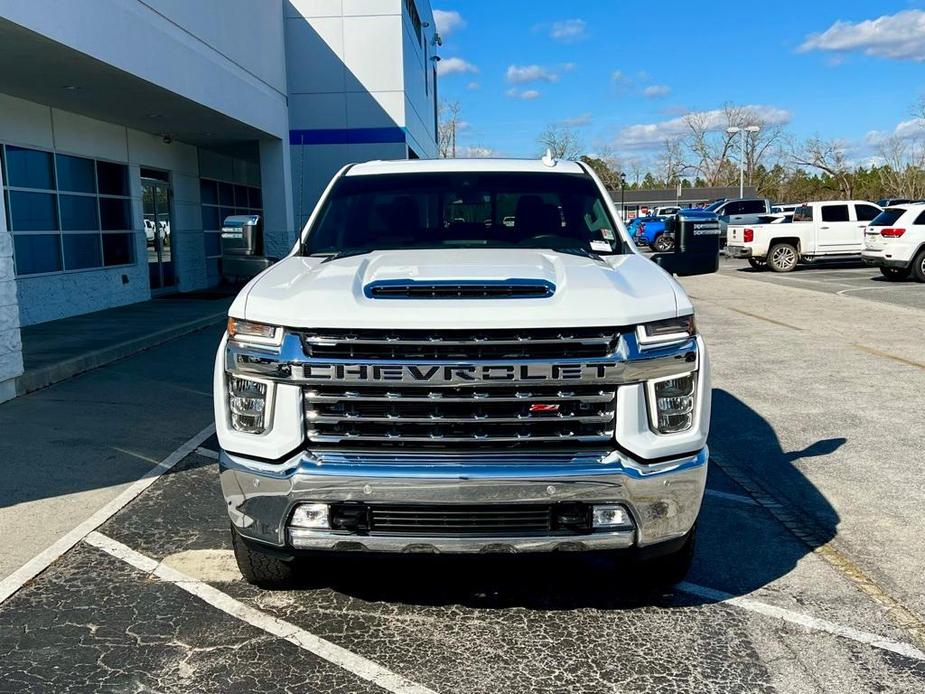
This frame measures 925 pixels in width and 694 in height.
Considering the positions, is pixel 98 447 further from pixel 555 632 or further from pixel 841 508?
pixel 841 508

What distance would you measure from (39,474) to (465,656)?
3.94 meters

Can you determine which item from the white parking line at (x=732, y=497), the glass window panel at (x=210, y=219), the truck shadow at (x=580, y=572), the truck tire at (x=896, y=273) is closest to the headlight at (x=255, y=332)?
the truck shadow at (x=580, y=572)

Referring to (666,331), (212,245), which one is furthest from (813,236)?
(666,331)

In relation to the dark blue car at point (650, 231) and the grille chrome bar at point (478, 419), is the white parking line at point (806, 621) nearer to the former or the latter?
the grille chrome bar at point (478, 419)

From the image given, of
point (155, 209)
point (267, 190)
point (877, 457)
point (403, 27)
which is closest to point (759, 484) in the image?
point (877, 457)

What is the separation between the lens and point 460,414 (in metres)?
3.36

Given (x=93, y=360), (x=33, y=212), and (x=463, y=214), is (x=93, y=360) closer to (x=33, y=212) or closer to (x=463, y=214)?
(x=33, y=212)

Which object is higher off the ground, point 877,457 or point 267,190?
point 267,190

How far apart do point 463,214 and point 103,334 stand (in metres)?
9.03

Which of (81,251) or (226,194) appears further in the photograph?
(226,194)

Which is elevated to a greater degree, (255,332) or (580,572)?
(255,332)

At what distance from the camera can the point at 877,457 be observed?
6.18m

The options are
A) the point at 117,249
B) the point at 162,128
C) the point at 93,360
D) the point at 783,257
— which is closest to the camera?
the point at 93,360

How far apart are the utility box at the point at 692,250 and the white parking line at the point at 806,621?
1.69 m
